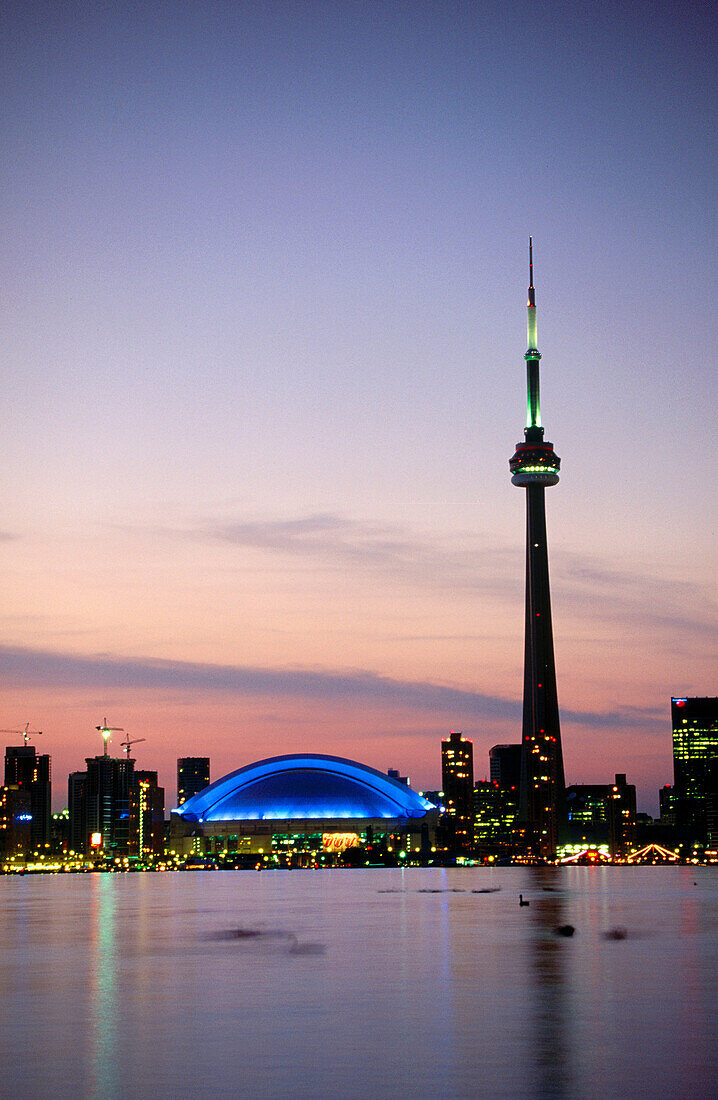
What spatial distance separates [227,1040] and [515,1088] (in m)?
10.2

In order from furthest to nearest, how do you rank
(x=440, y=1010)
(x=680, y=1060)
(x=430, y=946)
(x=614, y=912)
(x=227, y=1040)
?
(x=614, y=912)
(x=430, y=946)
(x=440, y=1010)
(x=227, y=1040)
(x=680, y=1060)

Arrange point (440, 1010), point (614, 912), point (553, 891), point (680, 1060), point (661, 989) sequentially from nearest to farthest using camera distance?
point (680, 1060)
point (440, 1010)
point (661, 989)
point (614, 912)
point (553, 891)

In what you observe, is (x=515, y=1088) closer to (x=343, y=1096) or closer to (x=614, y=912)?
(x=343, y=1096)

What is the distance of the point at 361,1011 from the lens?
42438mm

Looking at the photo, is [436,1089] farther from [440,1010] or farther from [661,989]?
[661,989]

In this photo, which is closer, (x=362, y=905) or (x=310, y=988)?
(x=310, y=988)

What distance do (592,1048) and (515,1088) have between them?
614cm

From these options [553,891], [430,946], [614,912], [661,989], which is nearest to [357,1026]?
[661,989]

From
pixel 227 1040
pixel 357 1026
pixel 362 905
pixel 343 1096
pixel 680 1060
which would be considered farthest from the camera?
pixel 362 905

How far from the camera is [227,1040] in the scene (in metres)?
36.2

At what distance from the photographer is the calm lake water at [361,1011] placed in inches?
1184

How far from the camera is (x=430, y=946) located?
70.4m

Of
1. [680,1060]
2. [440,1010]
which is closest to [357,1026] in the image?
[440,1010]

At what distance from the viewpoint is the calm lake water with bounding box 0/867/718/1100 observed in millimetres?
30062
